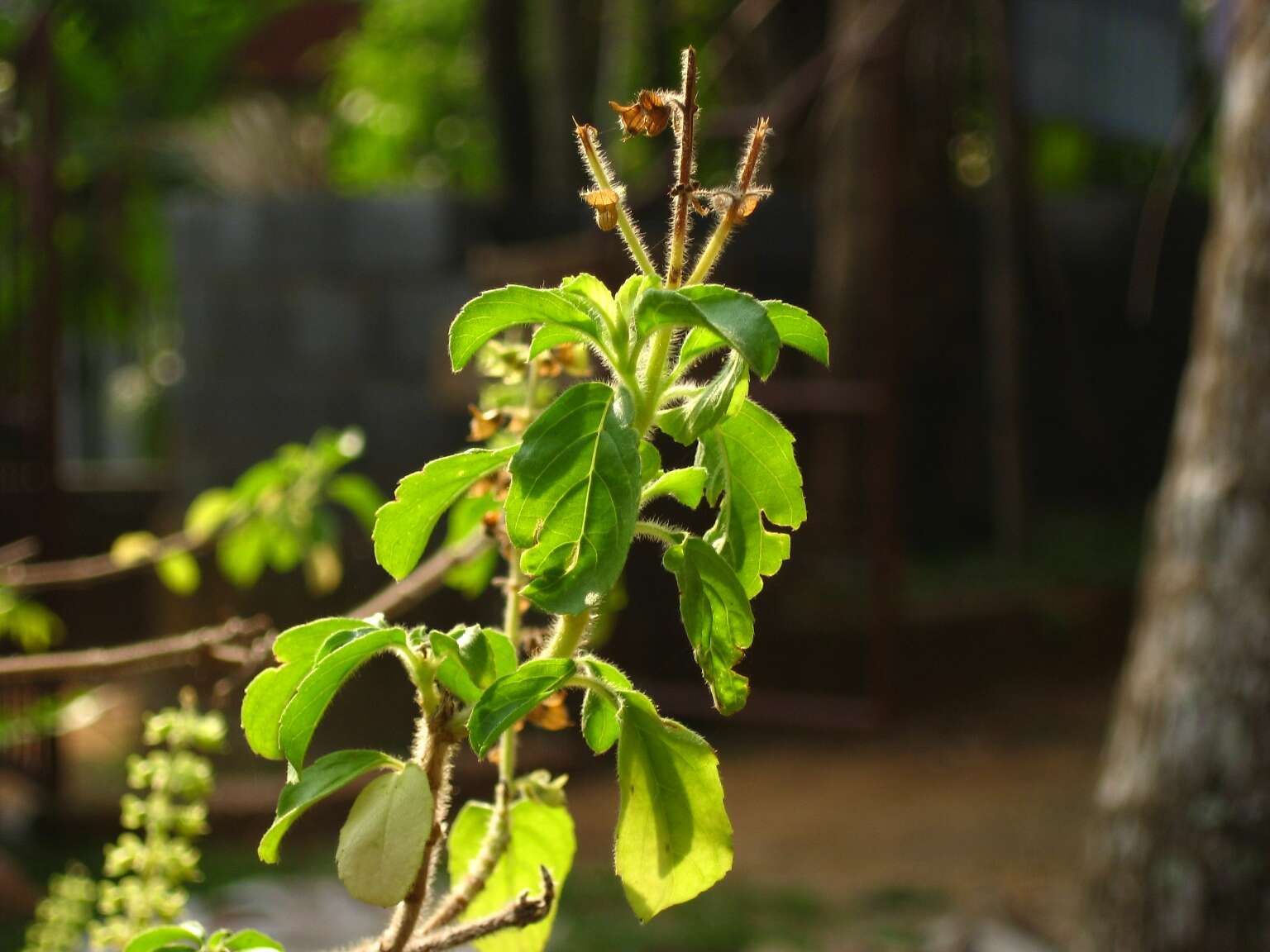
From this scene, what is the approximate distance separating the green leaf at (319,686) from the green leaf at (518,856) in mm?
112

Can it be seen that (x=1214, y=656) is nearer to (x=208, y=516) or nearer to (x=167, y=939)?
(x=208, y=516)

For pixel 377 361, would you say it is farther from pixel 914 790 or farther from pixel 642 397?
pixel 642 397

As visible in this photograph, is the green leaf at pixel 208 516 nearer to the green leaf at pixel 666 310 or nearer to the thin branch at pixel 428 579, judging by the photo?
the thin branch at pixel 428 579

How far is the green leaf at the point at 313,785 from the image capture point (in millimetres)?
423

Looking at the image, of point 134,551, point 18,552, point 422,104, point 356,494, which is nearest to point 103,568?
point 134,551

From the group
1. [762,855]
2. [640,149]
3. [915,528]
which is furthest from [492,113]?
[762,855]

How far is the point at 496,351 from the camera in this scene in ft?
2.39

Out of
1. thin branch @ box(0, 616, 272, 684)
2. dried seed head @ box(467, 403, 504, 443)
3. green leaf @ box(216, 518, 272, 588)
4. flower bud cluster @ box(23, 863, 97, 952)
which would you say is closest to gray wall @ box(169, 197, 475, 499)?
green leaf @ box(216, 518, 272, 588)

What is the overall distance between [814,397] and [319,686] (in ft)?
15.7

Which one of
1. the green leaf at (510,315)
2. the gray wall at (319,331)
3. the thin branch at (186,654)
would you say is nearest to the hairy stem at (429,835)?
the green leaf at (510,315)

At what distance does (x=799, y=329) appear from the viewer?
0.44 m

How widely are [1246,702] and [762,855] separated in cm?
213

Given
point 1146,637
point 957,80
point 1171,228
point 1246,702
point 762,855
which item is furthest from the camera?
point 1171,228

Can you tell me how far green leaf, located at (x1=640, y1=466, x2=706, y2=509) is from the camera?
46 cm
